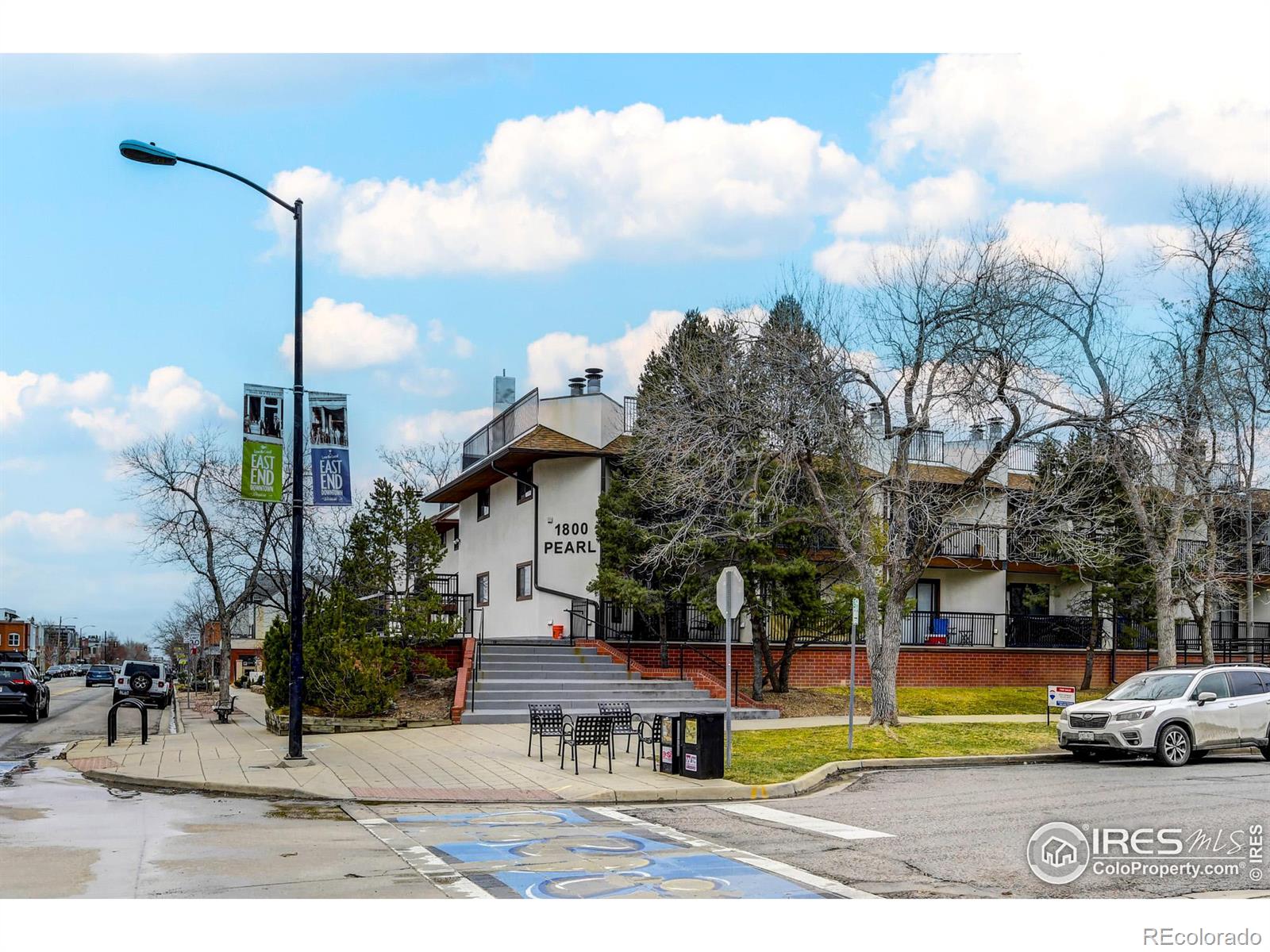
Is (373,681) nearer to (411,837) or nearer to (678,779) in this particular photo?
(678,779)

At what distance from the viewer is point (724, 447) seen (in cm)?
2158

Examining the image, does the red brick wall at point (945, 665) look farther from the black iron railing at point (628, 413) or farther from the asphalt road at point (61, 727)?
the asphalt road at point (61, 727)

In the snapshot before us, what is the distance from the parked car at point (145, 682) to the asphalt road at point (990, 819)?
2817 cm

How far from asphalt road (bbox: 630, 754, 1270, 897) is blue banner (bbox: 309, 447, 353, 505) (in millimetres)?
7382

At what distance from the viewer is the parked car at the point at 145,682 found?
124ft

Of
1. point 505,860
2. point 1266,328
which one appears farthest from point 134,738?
point 1266,328

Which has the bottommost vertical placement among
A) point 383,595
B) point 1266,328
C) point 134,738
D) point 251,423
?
point 134,738

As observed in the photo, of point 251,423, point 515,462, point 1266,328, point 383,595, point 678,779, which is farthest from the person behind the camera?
point 515,462

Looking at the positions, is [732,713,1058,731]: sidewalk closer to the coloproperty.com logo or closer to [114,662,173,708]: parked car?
the coloproperty.com logo

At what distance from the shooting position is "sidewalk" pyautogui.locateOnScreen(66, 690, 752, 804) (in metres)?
14.7

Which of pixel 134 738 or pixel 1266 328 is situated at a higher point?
pixel 1266 328

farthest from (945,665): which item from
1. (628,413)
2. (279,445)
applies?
(279,445)

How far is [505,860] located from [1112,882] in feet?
16.0

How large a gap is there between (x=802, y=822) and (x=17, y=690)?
25.8 meters
